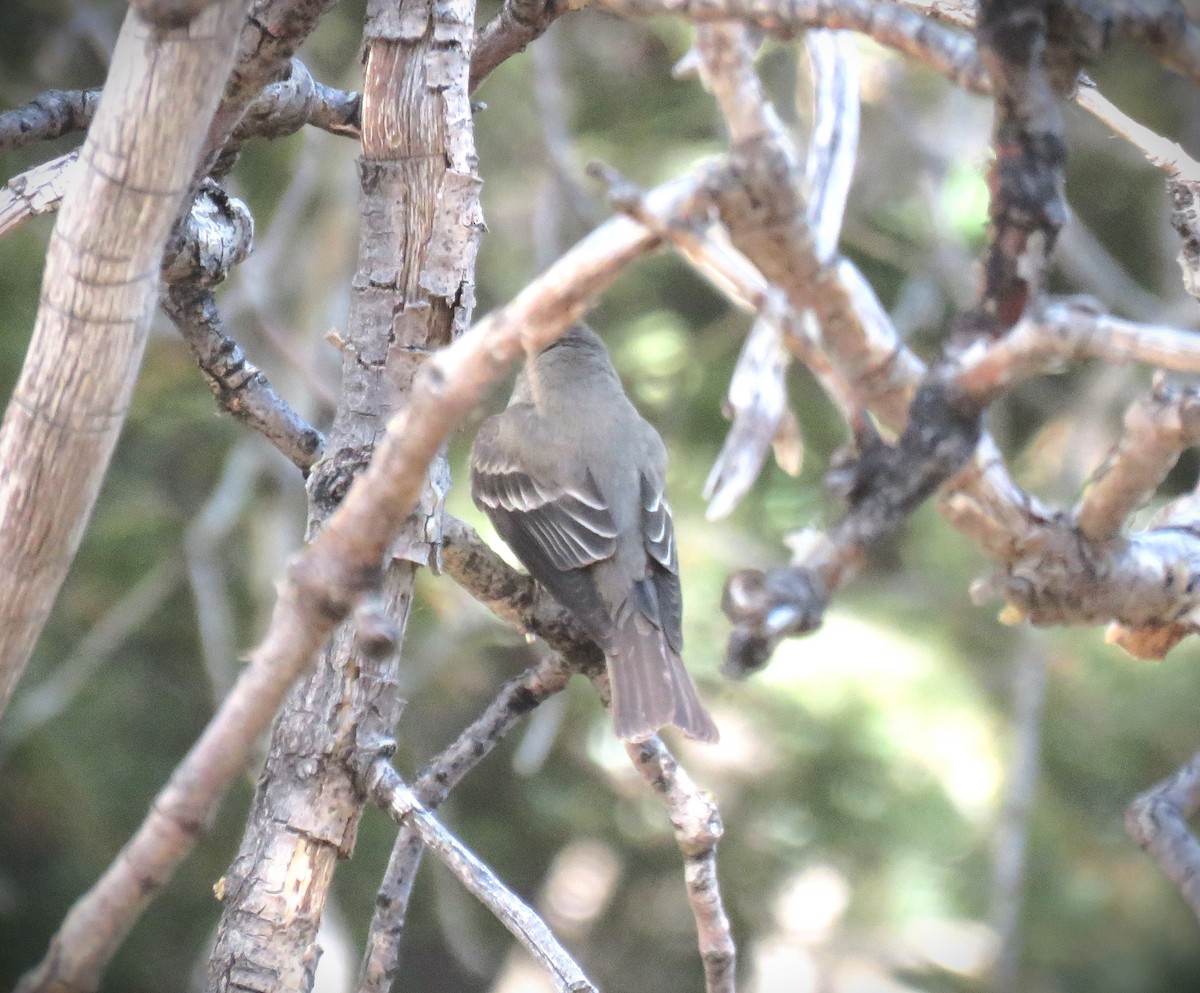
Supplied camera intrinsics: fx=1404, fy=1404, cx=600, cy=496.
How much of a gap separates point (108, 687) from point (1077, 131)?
10.4 feet

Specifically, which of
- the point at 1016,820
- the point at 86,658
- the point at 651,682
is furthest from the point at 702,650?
the point at 86,658

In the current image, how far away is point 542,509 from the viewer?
293 cm

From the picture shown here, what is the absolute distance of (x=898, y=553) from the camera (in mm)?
4488

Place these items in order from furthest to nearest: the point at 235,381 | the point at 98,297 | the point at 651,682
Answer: the point at 651,682, the point at 235,381, the point at 98,297

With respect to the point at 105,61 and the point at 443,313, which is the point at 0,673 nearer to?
the point at 443,313

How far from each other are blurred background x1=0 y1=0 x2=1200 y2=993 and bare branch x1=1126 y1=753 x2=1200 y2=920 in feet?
7.38

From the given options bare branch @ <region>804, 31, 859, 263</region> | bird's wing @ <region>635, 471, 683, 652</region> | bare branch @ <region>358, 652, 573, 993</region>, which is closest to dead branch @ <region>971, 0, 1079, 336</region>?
bare branch @ <region>804, 31, 859, 263</region>

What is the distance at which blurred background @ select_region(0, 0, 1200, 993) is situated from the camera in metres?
3.68

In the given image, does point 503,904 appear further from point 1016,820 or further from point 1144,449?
point 1016,820

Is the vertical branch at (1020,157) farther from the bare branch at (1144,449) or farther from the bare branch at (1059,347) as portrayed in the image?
the bare branch at (1144,449)

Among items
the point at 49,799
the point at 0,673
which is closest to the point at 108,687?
the point at 49,799

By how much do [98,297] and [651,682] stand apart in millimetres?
1413

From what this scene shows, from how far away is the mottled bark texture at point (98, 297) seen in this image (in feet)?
3.64

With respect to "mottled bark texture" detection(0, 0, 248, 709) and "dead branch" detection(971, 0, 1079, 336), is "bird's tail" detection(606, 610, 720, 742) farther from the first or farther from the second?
"dead branch" detection(971, 0, 1079, 336)
